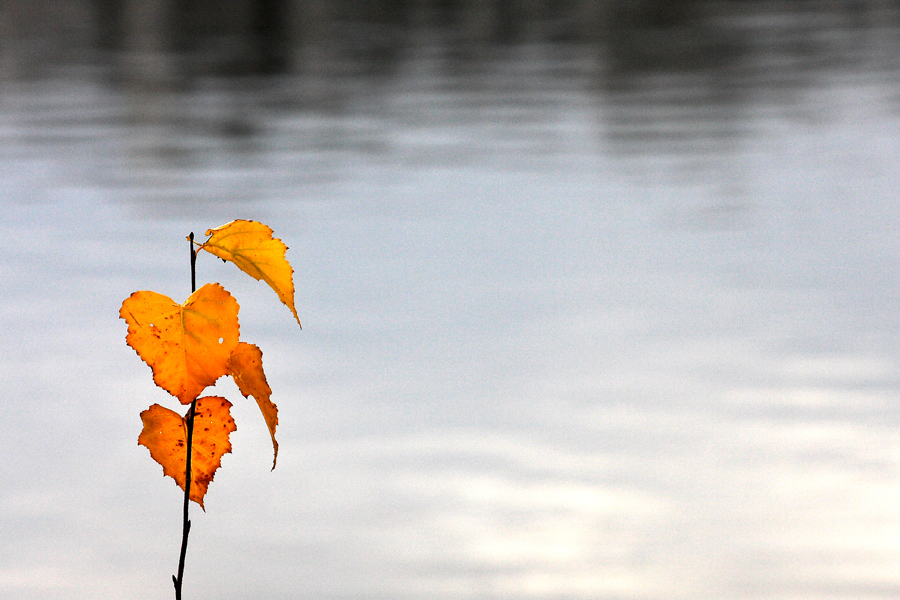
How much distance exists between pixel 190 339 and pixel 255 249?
0.15ft

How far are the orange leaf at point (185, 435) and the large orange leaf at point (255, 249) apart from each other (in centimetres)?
6

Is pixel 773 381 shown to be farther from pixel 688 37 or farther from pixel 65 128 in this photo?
pixel 688 37

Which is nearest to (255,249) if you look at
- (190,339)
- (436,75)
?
(190,339)

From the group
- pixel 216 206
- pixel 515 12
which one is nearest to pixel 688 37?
pixel 515 12

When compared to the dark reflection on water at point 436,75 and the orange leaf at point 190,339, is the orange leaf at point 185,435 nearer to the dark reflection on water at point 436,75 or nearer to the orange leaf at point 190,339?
the orange leaf at point 190,339

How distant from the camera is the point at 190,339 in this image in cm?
46

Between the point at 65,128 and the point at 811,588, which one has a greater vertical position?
the point at 65,128

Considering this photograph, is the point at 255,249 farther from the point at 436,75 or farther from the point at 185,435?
the point at 436,75

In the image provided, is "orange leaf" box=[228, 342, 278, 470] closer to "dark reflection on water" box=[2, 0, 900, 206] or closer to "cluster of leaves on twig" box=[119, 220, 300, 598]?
"cluster of leaves on twig" box=[119, 220, 300, 598]

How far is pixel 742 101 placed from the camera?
34.7 feet

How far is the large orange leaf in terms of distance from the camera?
481 millimetres

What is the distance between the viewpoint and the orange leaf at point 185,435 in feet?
1.65

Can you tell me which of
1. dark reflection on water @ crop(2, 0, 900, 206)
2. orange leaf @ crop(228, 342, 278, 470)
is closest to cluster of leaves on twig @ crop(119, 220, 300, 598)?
orange leaf @ crop(228, 342, 278, 470)

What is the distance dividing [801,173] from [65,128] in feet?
18.5
